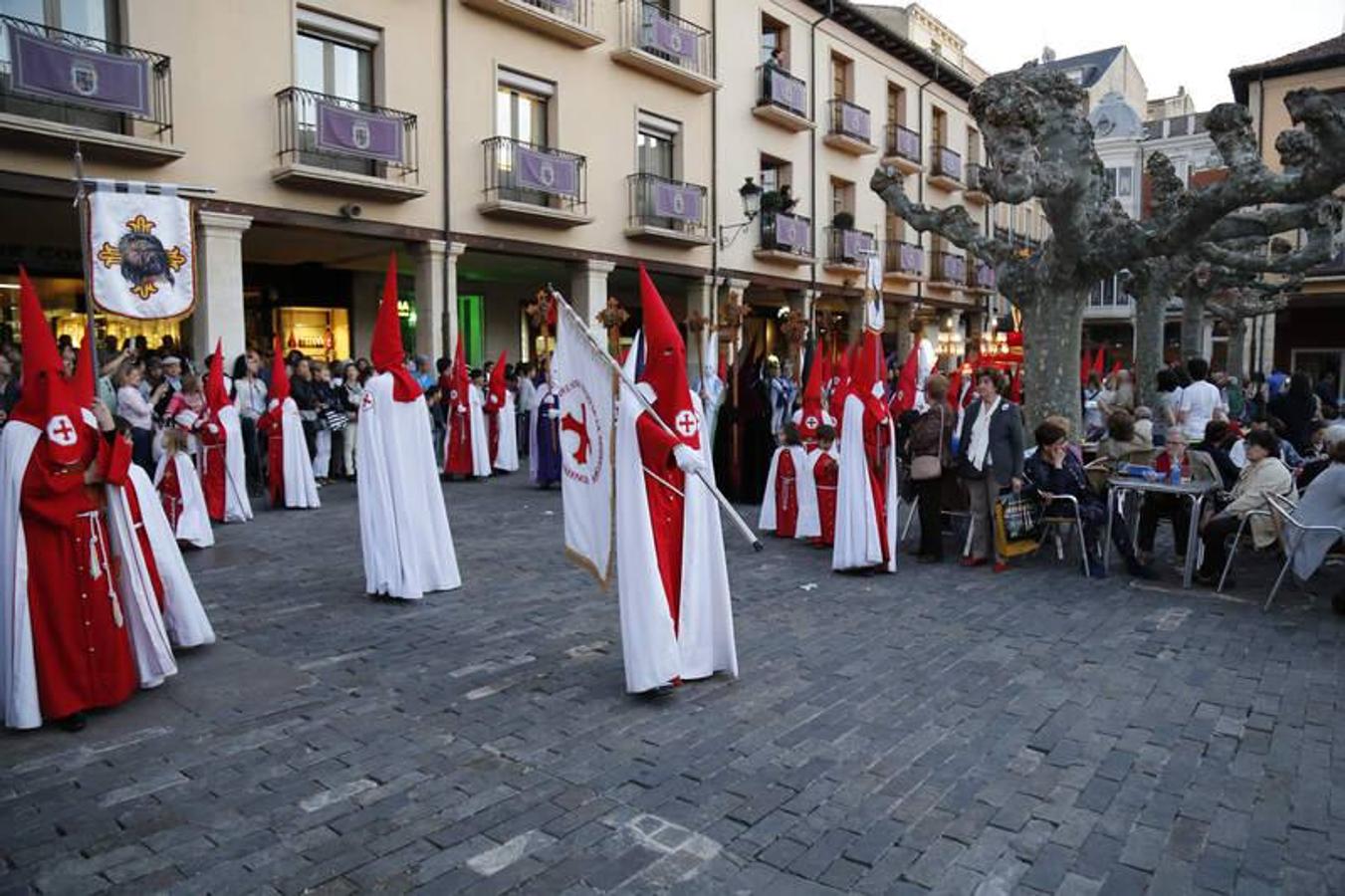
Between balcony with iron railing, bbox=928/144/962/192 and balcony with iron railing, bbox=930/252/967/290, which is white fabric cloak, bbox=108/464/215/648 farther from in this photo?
balcony with iron railing, bbox=928/144/962/192

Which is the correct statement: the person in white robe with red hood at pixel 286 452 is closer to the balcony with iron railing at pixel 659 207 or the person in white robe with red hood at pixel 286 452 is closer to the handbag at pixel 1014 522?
the handbag at pixel 1014 522

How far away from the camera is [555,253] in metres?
17.9

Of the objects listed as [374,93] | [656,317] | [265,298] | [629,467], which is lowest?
[629,467]

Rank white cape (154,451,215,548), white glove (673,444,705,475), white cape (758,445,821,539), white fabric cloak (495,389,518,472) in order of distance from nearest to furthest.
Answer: white glove (673,444,705,475)
white cape (154,451,215,548)
white cape (758,445,821,539)
white fabric cloak (495,389,518,472)

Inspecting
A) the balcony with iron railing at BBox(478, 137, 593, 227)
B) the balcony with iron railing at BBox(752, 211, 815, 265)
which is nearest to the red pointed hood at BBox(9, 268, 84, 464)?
the balcony with iron railing at BBox(478, 137, 593, 227)

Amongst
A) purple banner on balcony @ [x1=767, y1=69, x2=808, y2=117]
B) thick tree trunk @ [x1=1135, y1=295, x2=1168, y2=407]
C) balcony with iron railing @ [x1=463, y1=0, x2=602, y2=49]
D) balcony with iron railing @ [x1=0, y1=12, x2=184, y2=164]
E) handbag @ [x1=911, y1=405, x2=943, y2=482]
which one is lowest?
handbag @ [x1=911, y1=405, x2=943, y2=482]

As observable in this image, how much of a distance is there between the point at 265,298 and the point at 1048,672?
17.2 meters

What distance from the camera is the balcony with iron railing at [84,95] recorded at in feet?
35.9

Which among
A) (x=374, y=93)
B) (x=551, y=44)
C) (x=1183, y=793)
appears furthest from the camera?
(x=551, y=44)

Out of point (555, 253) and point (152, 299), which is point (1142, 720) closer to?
point (152, 299)

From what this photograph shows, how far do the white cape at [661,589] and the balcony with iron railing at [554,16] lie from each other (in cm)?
1412

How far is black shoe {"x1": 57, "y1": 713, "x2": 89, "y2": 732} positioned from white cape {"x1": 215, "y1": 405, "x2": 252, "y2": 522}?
6.23 metres

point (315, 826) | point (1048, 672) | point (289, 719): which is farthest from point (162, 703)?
point (1048, 672)

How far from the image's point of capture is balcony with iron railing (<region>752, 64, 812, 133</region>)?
22.6 m
